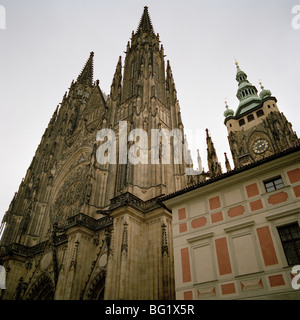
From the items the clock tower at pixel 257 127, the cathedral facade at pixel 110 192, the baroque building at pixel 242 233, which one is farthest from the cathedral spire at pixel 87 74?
the baroque building at pixel 242 233

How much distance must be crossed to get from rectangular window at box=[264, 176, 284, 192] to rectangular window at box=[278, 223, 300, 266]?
1.53 meters

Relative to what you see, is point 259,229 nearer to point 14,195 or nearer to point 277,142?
point 14,195

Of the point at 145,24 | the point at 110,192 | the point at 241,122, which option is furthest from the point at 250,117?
the point at 110,192

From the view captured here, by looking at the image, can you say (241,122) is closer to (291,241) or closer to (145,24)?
(145,24)

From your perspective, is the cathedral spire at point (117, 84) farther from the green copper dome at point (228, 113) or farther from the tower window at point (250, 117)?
the green copper dome at point (228, 113)

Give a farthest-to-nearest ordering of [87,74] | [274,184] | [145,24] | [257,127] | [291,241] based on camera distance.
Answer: [87,74] < [257,127] < [145,24] < [274,184] < [291,241]

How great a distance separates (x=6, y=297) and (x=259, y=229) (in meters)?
20.2

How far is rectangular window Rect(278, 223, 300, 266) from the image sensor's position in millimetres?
8952

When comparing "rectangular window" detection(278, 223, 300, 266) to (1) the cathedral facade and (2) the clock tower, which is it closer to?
(1) the cathedral facade

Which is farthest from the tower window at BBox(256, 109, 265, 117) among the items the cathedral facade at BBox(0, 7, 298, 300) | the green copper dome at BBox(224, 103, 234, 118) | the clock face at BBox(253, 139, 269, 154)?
the cathedral facade at BBox(0, 7, 298, 300)

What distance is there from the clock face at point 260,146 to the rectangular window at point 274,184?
98.7ft

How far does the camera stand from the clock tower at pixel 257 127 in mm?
37594

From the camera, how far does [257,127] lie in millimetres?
42062

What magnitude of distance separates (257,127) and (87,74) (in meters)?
26.6
